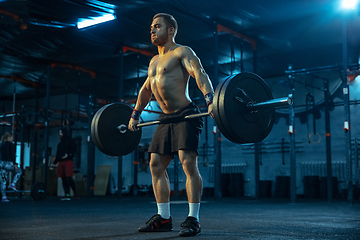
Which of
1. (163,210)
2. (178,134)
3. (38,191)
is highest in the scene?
(178,134)

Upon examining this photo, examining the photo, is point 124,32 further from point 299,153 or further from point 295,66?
point 299,153

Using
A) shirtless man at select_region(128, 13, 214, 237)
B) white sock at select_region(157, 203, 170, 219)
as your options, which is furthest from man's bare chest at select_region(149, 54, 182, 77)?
white sock at select_region(157, 203, 170, 219)

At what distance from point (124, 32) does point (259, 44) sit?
8.39ft

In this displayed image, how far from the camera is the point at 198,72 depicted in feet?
7.95

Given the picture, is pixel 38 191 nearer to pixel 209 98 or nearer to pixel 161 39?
pixel 161 39

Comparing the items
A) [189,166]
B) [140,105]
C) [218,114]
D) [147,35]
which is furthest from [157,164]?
[147,35]

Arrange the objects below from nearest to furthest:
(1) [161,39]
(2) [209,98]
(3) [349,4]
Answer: (2) [209,98]
(1) [161,39]
(3) [349,4]

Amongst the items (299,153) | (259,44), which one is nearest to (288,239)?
(259,44)

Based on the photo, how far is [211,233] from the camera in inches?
94.0

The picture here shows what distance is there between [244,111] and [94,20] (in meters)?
4.74

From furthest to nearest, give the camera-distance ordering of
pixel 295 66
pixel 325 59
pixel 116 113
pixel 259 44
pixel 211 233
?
pixel 295 66 → pixel 325 59 → pixel 259 44 → pixel 116 113 → pixel 211 233

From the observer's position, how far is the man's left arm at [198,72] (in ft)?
7.79

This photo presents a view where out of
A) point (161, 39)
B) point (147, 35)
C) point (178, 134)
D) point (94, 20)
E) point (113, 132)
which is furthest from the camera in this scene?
point (147, 35)

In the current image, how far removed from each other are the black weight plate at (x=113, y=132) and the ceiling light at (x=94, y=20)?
142 inches
